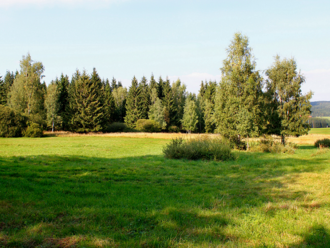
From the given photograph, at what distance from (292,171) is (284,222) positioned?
23.7ft

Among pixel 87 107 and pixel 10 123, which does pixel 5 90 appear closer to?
pixel 87 107

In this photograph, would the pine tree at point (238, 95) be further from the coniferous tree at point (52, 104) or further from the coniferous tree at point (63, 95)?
the coniferous tree at point (63, 95)

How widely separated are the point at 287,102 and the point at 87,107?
43098mm

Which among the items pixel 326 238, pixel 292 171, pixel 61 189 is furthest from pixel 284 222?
pixel 292 171

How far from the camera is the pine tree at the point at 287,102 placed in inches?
968

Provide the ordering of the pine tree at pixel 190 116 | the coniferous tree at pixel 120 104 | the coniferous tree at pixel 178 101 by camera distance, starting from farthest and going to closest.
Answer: the coniferous tree at pixel 120 104
the coniferous tree at pixel 178 101
the pine tree at pixel 190 116

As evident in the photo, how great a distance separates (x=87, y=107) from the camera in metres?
53.6

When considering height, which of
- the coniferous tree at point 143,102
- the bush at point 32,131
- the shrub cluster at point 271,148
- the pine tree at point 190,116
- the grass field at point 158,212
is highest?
the coniferous tree at point 143,102

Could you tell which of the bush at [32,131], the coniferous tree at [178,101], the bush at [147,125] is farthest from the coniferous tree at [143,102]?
the bush at [32,131]

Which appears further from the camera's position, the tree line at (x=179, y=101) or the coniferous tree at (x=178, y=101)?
Result: the coniferous tree at (x=178, y=101)

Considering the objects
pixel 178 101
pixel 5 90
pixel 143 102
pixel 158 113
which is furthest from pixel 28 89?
pixel 178 101

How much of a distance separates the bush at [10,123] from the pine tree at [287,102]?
39099 millimetres

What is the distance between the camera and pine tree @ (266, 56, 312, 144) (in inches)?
968

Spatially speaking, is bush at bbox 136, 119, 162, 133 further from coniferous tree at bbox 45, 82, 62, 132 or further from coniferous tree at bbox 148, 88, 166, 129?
coniferous tree at bbox 45, 82, 62, 132
